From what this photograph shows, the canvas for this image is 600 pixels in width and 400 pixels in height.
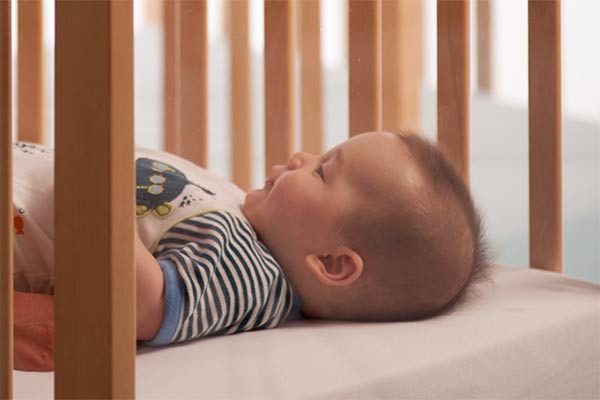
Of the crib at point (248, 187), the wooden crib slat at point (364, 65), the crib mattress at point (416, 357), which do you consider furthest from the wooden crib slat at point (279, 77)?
the crib mattress at point (416, 357)

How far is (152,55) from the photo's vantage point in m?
1.09

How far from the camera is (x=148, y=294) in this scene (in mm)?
635

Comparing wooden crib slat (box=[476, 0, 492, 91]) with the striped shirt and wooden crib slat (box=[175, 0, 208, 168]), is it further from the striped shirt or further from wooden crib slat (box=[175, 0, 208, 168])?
wooden crib slat (box=[175, 0, 208, 168])

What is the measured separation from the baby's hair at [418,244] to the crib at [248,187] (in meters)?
0.02

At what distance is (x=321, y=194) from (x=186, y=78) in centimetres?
45

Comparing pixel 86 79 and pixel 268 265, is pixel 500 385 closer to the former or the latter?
pixel 268 265

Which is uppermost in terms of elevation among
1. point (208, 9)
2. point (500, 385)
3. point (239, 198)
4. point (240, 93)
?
point (208, 9)

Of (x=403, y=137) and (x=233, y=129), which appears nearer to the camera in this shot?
(x=403, y=137)

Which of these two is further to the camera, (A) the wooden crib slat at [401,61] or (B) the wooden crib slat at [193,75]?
(B) the wooden crib slat at [193,75]

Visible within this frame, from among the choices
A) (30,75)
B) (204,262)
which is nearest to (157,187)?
(204,262)

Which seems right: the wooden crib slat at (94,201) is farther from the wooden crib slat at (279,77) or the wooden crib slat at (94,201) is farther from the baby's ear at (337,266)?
the wooden crib slat at (279,77)

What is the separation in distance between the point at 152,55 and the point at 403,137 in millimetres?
450

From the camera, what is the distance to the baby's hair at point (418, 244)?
72 cm

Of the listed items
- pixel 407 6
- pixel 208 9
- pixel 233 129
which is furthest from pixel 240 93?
pixel 407 6
